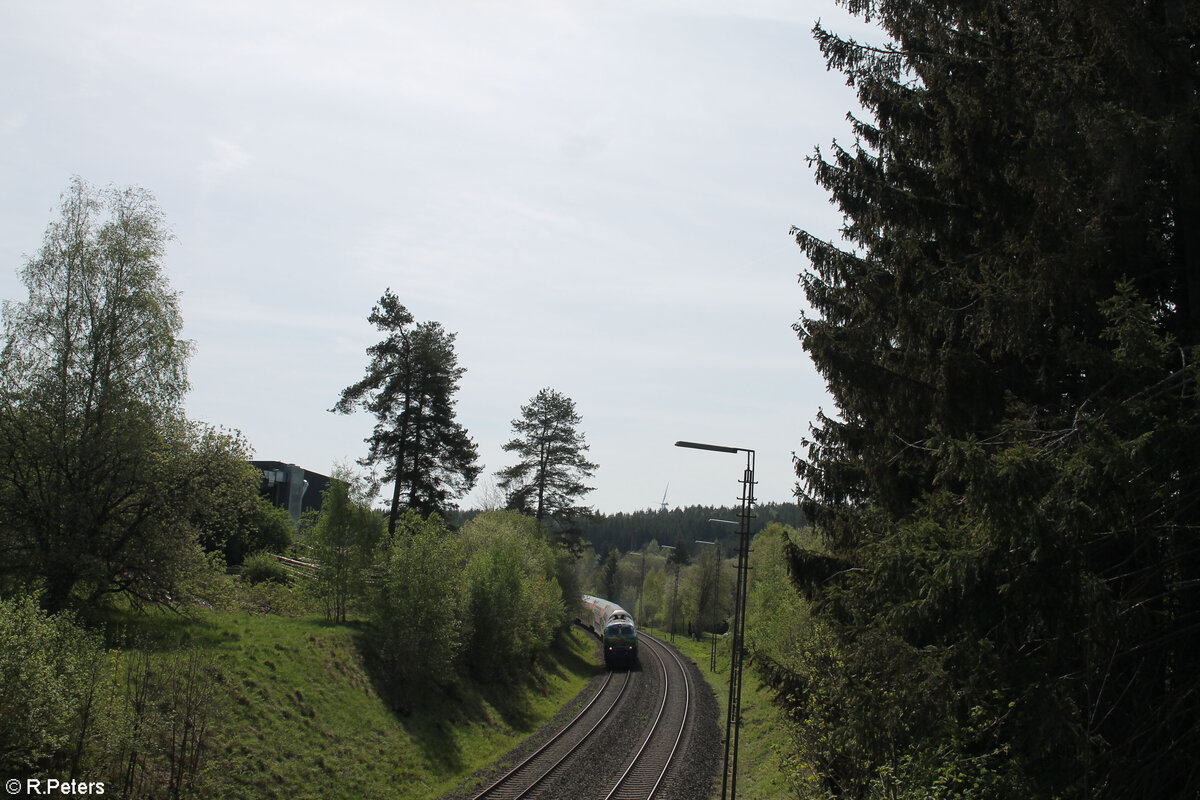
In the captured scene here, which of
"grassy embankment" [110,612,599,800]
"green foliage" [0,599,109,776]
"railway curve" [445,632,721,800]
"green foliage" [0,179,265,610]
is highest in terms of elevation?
"green foliage" [0,179,265,610]

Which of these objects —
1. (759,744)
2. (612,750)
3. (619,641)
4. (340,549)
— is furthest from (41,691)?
(619,641)

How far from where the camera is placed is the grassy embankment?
1731 cm

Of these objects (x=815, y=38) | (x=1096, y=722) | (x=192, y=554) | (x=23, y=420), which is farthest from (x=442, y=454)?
(x=1096, y=722)

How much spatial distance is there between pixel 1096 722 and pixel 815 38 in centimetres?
854

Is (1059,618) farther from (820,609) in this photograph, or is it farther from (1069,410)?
(820,609)

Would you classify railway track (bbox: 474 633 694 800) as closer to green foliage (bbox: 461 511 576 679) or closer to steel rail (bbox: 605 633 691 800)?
steel rail (bbox: 605 633 691 800)

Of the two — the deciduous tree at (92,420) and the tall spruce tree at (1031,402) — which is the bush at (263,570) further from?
the tall spruce tree at (1031,402)

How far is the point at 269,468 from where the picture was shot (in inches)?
2023

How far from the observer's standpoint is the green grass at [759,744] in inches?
748

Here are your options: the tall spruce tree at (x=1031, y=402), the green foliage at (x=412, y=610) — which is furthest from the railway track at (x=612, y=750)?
the tall spruce tree at (x=1031, y=402)

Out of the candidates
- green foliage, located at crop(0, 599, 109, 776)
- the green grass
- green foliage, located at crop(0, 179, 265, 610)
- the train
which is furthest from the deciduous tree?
the train

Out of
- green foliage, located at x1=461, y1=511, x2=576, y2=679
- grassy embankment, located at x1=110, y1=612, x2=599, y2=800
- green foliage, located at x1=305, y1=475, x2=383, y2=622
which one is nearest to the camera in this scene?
grassy embankment, located at x1=110, y1=612, x2=599, y2=800

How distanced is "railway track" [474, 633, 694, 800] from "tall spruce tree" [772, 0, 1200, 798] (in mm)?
12227

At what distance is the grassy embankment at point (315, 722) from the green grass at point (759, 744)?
7969mm
